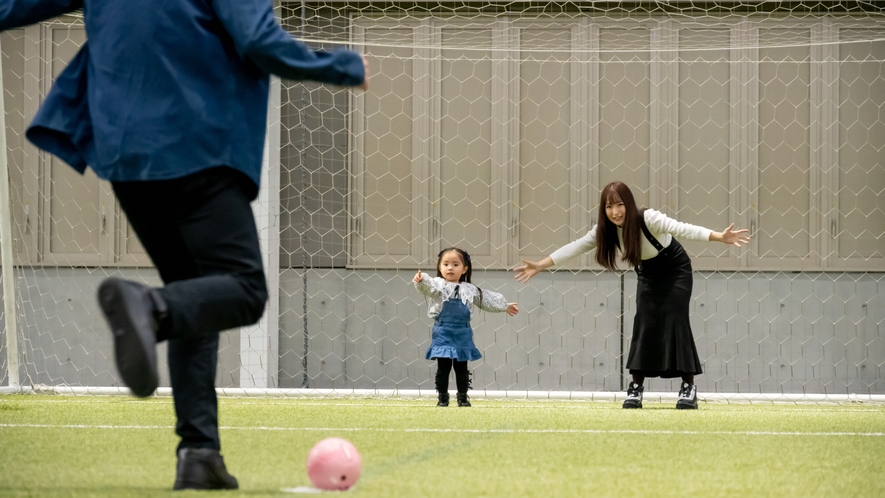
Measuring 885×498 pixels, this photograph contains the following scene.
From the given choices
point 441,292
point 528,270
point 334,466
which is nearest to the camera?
point 334,466

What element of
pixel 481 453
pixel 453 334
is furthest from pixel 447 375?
pixel 481 453

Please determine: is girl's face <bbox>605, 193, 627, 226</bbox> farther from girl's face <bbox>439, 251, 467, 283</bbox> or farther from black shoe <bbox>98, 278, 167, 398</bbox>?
black shoe <bbox>98, 278, 167, 398</bbox>

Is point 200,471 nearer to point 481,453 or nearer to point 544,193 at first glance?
point 481,453

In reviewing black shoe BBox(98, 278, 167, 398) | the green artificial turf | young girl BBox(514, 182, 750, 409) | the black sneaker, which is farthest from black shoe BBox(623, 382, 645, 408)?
black shoe BBox(98, 278, 167, 398)

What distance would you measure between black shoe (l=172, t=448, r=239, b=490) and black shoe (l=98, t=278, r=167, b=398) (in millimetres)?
186

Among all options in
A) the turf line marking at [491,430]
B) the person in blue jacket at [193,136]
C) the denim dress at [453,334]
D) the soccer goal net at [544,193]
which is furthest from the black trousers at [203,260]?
the soccer goal net at [544,193]

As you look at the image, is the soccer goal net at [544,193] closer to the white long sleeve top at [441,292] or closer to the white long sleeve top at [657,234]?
the white long sleeve top at [441,292]

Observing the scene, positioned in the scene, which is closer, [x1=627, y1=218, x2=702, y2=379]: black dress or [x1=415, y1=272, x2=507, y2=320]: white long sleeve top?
[x1=627, y1=218, x2=702, y2=379]: black dress

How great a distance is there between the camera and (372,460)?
200 centimetres

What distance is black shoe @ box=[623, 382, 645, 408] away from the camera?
416 cm

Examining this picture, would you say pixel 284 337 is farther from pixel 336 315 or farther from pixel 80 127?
pixel 80 127

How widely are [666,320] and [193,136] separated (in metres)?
2.96

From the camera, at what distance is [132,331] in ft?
4.51

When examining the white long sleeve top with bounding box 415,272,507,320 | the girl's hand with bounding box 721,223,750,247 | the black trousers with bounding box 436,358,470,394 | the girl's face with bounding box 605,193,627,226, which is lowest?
the black trousers with bounding box 436,358,470,394
